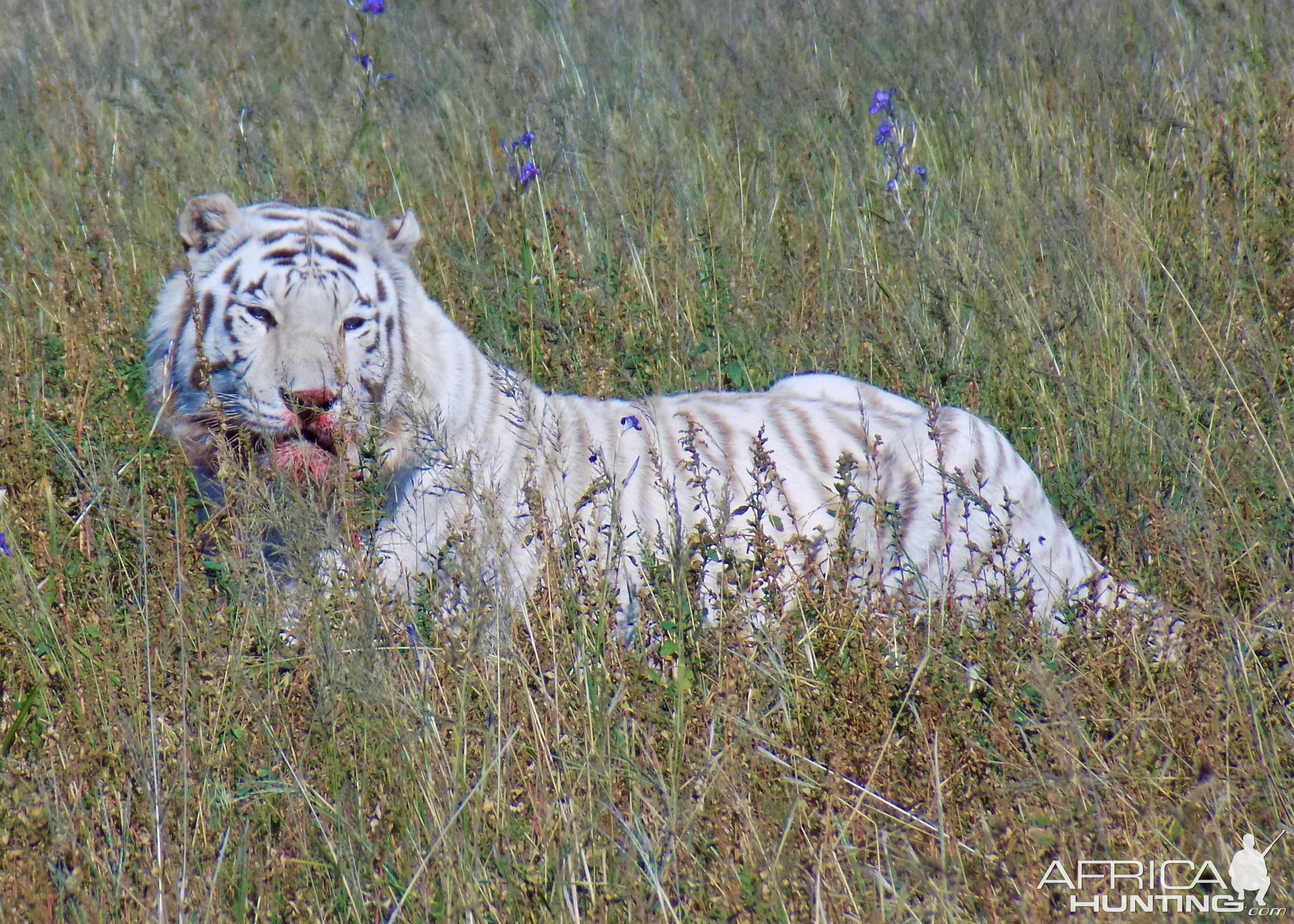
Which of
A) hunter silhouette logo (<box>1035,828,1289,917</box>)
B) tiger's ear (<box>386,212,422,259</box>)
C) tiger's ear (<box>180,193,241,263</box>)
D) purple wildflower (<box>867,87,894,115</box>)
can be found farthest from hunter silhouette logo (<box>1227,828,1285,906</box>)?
purple wildflower (<box>867,87,894,115</box>)

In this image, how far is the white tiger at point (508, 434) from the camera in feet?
9.00

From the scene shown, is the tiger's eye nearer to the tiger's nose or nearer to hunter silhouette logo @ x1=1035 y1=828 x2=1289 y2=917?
the tiger's nose

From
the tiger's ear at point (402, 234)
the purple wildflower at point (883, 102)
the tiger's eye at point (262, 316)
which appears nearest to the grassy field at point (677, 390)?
the purple wildflower at point (883, 102)

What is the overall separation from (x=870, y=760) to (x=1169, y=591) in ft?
3.02

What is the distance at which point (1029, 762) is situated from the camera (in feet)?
6.61

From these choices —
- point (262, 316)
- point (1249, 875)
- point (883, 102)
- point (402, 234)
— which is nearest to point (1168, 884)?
point (1249, 875)

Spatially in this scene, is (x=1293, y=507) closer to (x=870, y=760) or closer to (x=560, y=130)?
(x=870, y=760)

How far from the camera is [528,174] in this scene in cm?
462

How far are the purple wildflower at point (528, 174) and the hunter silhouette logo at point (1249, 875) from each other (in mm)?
3656

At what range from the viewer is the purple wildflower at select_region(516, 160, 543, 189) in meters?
4.62

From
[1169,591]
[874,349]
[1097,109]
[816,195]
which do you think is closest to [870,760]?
[1169,591]

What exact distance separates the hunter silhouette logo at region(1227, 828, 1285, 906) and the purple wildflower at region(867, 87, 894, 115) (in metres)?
3.76

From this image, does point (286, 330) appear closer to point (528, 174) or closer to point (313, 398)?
point (313, 398)

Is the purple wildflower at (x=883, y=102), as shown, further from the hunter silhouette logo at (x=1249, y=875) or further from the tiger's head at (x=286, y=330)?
the hunter silhouette logo at (x=1249, y=875)
